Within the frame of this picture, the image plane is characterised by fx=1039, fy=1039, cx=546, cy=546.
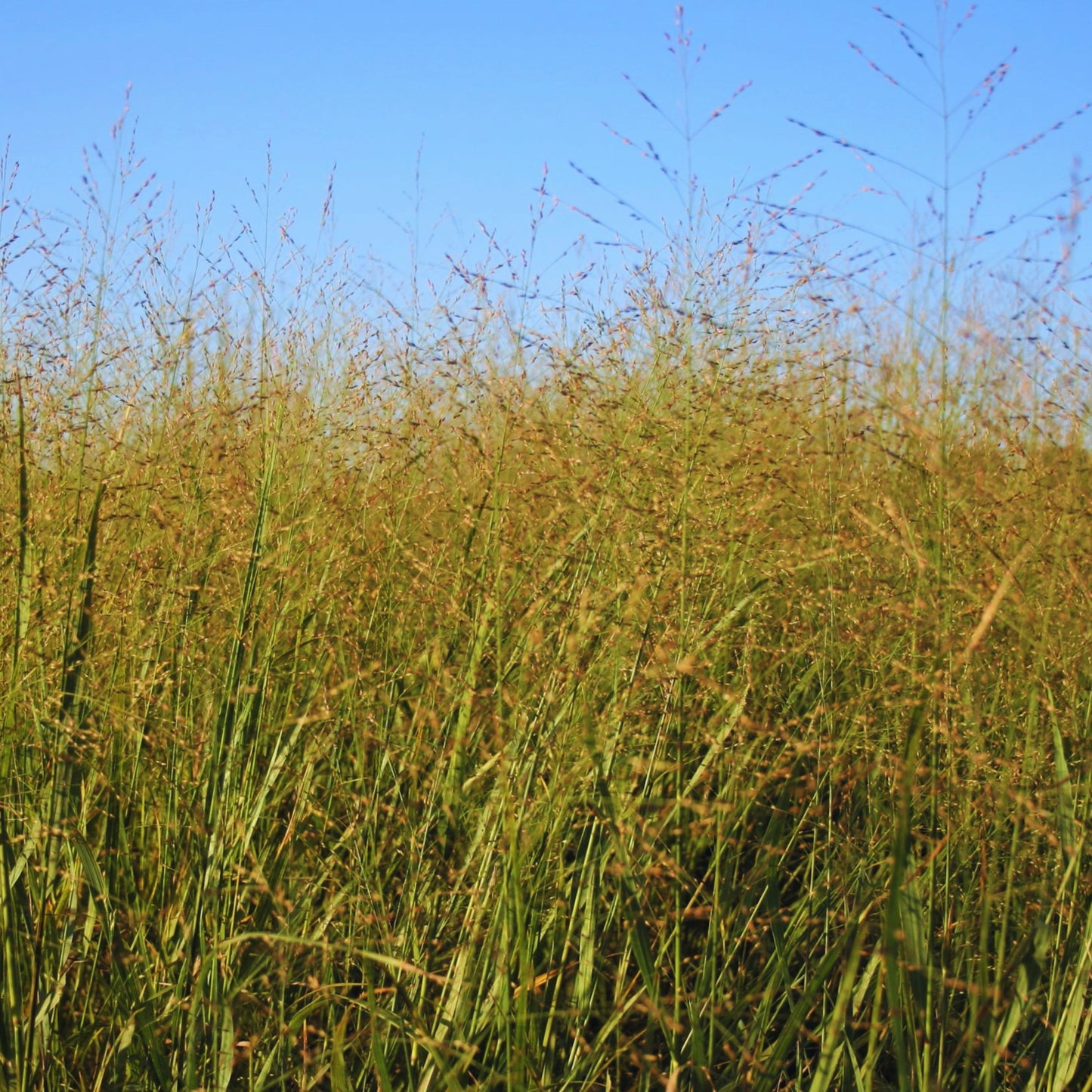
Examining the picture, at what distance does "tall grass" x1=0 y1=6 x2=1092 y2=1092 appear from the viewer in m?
1.27

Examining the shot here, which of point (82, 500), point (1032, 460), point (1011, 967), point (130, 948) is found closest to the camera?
point (1011, 967)

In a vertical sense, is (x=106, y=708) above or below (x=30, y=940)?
above

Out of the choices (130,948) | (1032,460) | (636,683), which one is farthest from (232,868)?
(1032,460)

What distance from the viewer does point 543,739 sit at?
1.34 metres

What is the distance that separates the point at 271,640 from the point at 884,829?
1009 mm

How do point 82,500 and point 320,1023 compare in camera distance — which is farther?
point 82,500

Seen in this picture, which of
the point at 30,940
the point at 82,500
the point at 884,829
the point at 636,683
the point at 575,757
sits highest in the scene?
the point at 82,500

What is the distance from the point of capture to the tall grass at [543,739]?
4.16 ft

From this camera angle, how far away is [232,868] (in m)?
1.47

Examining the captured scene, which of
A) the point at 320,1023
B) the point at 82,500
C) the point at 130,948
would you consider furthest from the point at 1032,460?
the point at 82,500

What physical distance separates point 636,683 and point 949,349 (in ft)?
2.17

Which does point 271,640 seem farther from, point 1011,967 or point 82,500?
point 1011,967

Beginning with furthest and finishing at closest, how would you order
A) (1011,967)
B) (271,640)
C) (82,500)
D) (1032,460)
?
1. (82,500)
2. (1032,460)
3. (271,640)
4. (1011,967)

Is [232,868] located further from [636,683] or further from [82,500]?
[82,500]
